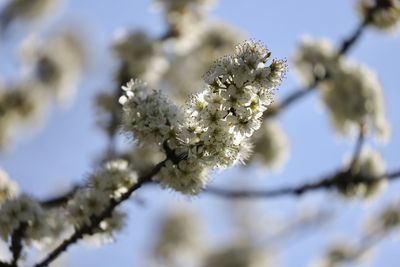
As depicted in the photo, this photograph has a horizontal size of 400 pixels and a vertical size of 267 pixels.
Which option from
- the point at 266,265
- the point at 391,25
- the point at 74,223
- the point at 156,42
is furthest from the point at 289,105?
the point at 266,265

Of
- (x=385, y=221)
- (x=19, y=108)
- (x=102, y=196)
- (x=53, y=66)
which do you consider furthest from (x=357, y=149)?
(x=53, y=66)

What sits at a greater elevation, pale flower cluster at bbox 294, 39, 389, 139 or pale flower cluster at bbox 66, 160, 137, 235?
pale flower cluster at bbox 294, 39, 389, 139

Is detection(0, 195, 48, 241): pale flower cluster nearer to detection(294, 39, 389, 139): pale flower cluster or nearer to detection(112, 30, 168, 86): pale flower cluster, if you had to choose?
detection(112, 30, 168, 86): pale flower cluster

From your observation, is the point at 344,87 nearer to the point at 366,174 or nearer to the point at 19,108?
the point at 366,174

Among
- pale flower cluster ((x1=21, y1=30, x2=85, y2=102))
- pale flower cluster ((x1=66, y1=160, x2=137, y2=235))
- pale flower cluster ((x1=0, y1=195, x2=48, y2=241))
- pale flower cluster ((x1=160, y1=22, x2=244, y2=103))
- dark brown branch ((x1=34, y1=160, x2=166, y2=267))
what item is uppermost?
pale flower cluster ((x1=21, y1=30, x2=85, y2=102))

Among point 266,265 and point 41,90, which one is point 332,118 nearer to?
point 41,90

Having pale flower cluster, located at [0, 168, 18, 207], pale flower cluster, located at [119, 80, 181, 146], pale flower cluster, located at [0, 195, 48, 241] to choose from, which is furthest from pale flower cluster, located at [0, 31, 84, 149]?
pale flower cluster, located at [119, 80, 181, 146]
